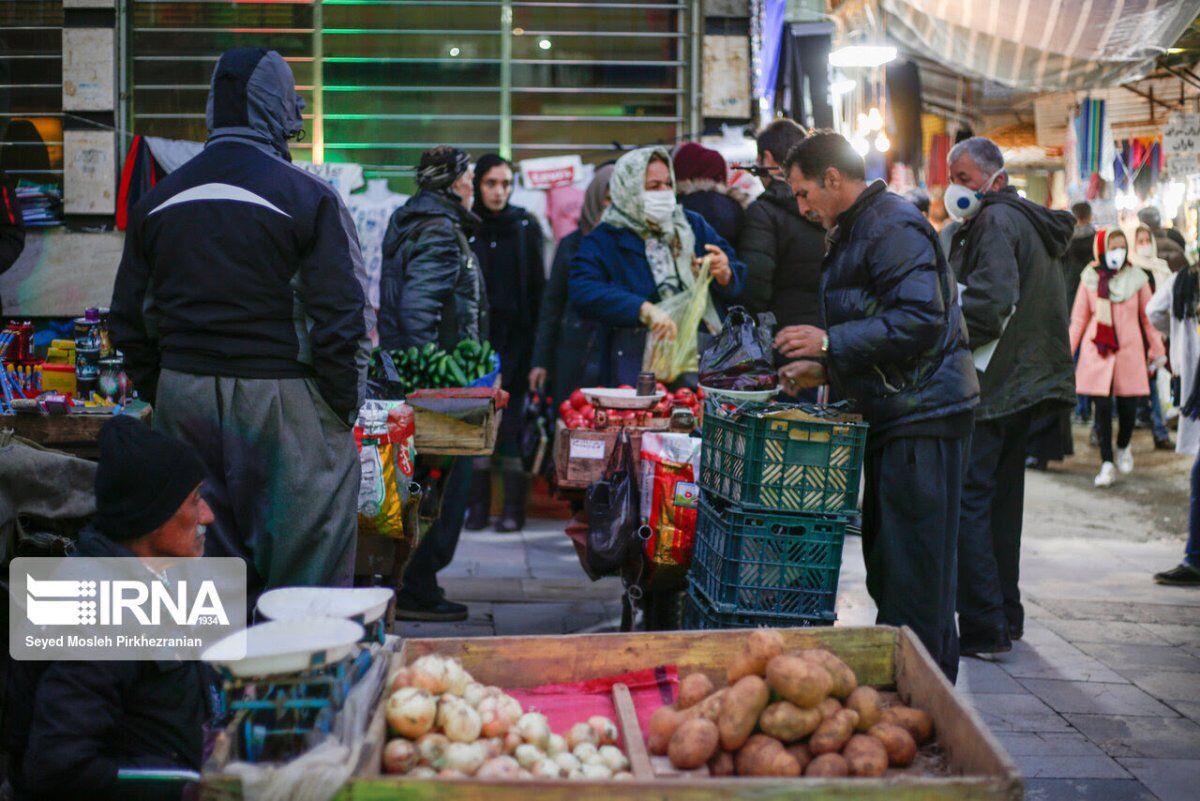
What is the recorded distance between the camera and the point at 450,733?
274cm

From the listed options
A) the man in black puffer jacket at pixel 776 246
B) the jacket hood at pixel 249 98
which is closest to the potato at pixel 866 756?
the jacket hood at pixel 249 98

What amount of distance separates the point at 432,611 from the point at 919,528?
293cm

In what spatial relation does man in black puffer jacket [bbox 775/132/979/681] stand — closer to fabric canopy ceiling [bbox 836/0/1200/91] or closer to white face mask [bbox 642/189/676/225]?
white face mask [bbox 642/189/676/225]

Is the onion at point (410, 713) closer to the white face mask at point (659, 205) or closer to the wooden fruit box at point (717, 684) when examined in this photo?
the wooden fruit box at point (717, 684)

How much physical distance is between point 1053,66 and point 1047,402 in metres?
3.73

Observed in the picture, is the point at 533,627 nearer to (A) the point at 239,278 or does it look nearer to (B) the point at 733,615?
(B) the point at 733,615

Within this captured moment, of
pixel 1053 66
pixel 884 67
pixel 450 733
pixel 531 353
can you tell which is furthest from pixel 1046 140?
pixel 450 733

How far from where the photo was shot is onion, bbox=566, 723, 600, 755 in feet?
9.36

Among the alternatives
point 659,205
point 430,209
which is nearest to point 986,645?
point 659,205

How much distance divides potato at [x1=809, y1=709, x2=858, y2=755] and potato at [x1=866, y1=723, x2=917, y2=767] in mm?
66

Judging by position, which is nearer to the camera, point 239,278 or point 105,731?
point 105,731

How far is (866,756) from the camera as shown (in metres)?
2.70

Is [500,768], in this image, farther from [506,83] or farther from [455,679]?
[506,83]

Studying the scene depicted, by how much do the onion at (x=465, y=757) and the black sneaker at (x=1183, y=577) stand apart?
6538 mm
